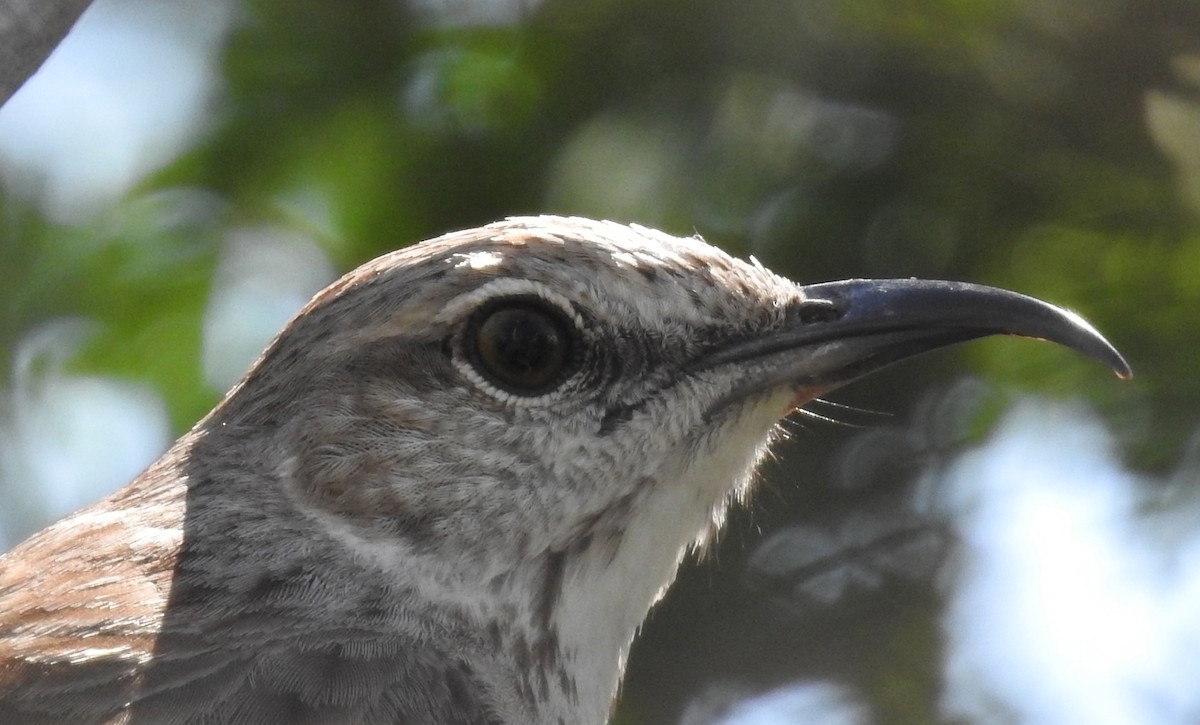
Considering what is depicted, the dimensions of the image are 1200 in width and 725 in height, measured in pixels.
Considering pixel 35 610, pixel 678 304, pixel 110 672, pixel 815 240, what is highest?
pixel 815 240

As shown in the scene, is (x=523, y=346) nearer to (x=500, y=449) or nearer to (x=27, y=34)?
(x=500, y=449)

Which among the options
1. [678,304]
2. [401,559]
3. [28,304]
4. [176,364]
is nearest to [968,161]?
[678,304]

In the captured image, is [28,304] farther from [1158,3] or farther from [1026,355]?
[1158,3]

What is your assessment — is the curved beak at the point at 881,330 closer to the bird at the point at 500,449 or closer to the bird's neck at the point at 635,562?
the bird at the point at 500,449

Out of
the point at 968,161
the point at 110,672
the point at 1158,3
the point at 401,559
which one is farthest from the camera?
the point at 968,161

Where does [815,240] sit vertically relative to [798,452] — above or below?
above

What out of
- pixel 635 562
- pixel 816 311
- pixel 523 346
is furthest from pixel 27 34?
pixel 816 311

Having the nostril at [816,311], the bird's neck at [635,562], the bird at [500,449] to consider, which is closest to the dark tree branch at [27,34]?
the bird at [500,449]
